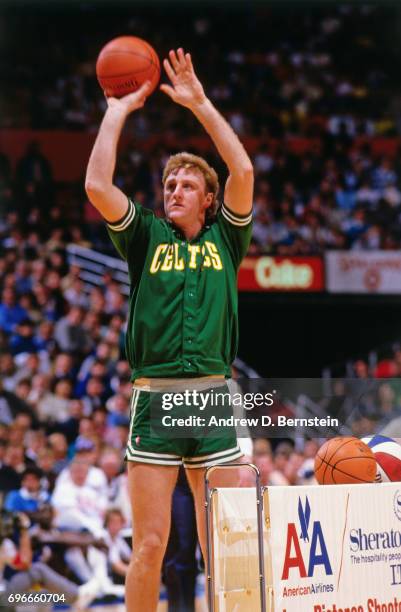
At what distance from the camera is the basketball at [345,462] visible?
15.8 ft

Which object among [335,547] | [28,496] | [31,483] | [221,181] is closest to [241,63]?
[221,181]

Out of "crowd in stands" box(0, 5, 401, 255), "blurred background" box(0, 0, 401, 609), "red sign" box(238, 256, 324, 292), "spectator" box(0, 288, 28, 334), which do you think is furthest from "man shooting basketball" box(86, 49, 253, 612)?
"red sign" box(238, 256, 324, 292)

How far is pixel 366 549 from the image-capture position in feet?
15.4

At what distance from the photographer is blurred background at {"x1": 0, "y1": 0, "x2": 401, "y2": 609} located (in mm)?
12508

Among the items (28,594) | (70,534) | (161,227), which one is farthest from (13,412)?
(161,227)

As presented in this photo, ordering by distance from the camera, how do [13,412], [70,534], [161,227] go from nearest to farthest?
1. [161,227]
2. [70,534]
3. [13,412]

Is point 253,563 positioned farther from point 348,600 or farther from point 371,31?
point 371,31

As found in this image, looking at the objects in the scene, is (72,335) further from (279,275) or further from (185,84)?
(185,84)

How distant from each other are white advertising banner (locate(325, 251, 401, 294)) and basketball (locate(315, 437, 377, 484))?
11225 mm

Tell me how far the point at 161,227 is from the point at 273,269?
11.0m

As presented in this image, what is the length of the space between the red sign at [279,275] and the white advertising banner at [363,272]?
1.03ft

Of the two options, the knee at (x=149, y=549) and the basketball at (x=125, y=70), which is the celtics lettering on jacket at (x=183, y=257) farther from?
the knee at (x=149, y=549)

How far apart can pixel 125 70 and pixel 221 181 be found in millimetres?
9668

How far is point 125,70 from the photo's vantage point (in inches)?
195
